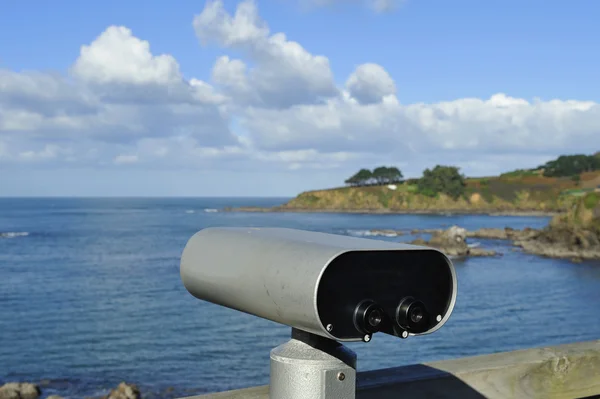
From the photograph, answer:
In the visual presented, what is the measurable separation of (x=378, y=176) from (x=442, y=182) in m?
22.7

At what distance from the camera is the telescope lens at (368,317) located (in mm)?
1617

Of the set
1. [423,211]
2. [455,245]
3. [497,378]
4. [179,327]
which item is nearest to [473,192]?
[423,211]

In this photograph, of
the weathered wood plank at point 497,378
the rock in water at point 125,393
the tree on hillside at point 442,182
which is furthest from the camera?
the tree on hillside at point 442,182

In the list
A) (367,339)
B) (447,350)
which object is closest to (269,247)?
(367,339)

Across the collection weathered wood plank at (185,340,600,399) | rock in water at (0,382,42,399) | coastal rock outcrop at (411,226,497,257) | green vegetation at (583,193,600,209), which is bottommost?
rock in water at (0,382,42,399)

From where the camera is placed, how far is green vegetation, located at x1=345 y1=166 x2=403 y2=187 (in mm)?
165750

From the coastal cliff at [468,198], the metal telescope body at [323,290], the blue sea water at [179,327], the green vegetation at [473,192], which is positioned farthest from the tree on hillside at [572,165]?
the metal telescope body at [323,290]

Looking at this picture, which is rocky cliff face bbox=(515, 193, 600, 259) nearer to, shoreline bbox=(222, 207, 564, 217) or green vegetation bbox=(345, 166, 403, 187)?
shoreline bbox=(222, 207, 564, 217)

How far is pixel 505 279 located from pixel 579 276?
16.6ft

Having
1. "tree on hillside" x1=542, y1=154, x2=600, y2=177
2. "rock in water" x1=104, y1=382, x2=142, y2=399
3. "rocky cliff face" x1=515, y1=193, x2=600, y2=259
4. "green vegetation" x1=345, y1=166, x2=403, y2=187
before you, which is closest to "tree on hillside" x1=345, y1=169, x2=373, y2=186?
"green vegetation" x1=345, y1=166, x2=403, y2=187

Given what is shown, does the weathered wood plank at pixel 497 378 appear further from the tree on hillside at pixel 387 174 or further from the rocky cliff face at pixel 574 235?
the tree on hillside at pixel 387 174

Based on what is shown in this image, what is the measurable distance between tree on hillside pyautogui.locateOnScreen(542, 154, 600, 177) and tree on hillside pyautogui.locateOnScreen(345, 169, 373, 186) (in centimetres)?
3936

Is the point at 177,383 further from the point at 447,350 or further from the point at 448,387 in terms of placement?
the point at 448,387

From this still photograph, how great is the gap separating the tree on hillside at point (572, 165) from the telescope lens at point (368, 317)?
510 feet
